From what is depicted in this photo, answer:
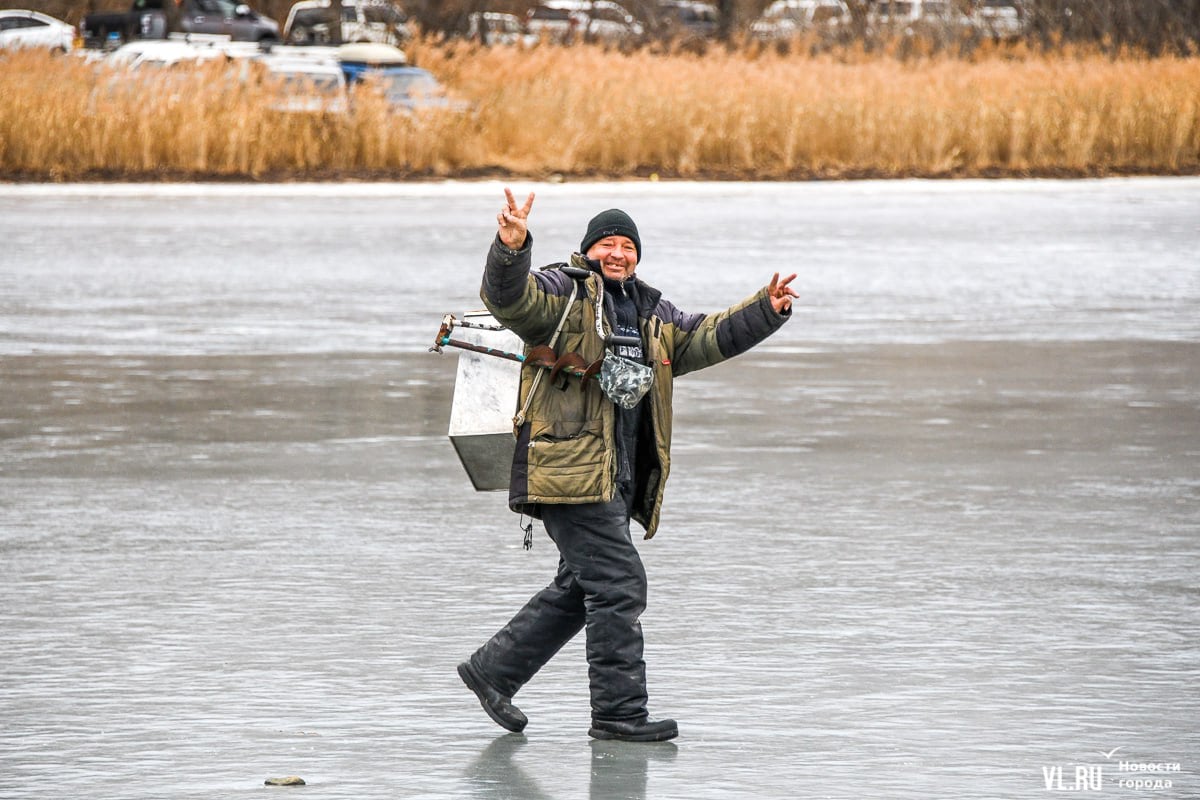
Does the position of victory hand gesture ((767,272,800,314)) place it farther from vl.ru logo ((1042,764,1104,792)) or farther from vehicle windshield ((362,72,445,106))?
vehicle windshield ((362,72,445,106))

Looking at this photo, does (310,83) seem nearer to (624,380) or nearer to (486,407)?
(486,407)

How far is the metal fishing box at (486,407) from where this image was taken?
5211 millimetres

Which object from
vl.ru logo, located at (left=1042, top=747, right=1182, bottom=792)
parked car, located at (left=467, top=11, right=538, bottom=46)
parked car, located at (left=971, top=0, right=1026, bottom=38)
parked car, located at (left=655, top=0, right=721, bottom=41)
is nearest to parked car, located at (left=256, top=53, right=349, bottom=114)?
parked car, located at (left=467, top=11, right=538, bottom=46)

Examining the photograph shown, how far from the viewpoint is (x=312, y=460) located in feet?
30.4

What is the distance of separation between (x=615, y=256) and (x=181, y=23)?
42.9 m

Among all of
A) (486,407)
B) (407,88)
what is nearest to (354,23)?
(407,88)

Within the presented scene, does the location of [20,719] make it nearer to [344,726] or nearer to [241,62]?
[344,726]

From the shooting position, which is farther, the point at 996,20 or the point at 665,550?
the point at 996,20

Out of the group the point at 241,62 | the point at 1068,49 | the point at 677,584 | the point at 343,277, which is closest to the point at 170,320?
the point at 343,277

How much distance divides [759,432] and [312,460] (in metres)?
2.06

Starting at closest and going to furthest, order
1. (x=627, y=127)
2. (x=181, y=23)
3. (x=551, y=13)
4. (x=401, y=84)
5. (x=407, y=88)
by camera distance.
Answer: (x=627, y=127) → (x=407, y=88) → (x=401, y=84) → (x=181, y=23) → (x=551, y=13)

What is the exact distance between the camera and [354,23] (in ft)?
141

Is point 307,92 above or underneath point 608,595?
underneath

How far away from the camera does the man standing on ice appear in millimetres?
5074
